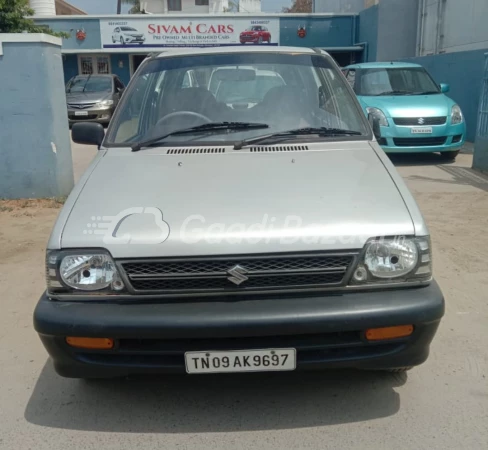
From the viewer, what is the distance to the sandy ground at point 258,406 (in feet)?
9.30

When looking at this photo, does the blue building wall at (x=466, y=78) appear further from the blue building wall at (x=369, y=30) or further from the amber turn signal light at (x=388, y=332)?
the amber turn signal light at (x=388, y=332)

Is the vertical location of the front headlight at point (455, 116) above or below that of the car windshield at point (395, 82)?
below

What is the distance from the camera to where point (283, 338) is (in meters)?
2.73

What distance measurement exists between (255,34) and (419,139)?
50.9 ft

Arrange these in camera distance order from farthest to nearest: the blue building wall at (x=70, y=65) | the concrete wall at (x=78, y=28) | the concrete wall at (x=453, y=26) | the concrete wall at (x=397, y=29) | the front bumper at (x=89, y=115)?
the blue building wall at (x=70, y=65), the concrete wall at (x=78, y=28), the concrete wall at (x=397, y=29), the front bumper at (x=89, y=115), the concrete wall at (x=453, y=26)

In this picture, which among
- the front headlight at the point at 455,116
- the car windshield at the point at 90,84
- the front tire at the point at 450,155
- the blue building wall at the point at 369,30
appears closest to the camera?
the front headlight at the point at 455,116

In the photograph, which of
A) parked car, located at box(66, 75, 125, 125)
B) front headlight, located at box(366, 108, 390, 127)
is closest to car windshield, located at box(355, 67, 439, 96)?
front headlight, located at box(366, 108, 390, 127)

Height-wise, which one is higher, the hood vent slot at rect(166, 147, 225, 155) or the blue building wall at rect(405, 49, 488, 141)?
the hood vent slot at rect(166, 147, 225, 155)

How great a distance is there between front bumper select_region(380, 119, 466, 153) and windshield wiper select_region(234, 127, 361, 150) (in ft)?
20.1

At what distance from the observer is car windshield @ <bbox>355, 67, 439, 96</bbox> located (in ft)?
35.6

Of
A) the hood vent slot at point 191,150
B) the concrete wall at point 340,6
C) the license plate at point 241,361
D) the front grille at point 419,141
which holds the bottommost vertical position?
the front grille at point 419,141

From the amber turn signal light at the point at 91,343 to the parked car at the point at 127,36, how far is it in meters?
23.0

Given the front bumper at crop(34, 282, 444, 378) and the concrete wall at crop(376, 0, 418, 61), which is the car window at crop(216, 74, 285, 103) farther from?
the concrete wall at crop(376, 0, 418, 61)

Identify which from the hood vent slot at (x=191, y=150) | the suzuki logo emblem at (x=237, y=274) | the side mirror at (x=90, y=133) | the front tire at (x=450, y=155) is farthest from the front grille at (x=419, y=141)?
the suzuki logo emblem at (x=237, y=274)
